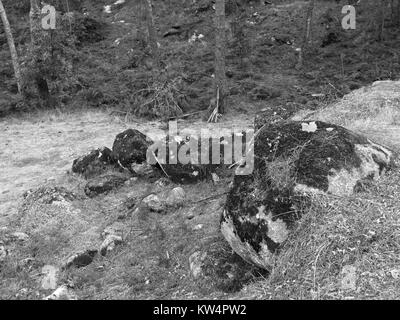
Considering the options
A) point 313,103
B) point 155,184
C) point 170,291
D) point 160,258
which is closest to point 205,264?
point 170,291

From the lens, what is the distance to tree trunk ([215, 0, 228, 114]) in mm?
13969

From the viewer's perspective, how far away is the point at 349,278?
14.9 feet

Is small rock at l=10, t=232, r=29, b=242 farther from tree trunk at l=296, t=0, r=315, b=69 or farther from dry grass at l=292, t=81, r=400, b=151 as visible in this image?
tree trunk at l=296, t=0, r=315, b=69

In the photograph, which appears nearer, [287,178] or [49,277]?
[287,178]

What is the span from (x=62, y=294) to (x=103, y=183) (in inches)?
145

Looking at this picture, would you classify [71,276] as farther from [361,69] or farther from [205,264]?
[361,69]

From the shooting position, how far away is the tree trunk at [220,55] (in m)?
14.0

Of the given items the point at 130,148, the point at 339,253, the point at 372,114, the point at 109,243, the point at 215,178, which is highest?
the point at 339,253

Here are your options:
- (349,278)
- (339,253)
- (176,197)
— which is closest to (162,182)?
(176,197)

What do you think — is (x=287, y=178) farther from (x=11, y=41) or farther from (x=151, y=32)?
(x=11, y=41)

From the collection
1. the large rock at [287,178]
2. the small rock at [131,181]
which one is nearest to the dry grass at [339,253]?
the large rock at [287,178]

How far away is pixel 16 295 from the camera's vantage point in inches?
250

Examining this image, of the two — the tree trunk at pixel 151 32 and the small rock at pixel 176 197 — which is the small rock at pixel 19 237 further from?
the tree trunk at pixel 151 32

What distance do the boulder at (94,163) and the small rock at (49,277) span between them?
366 cm
